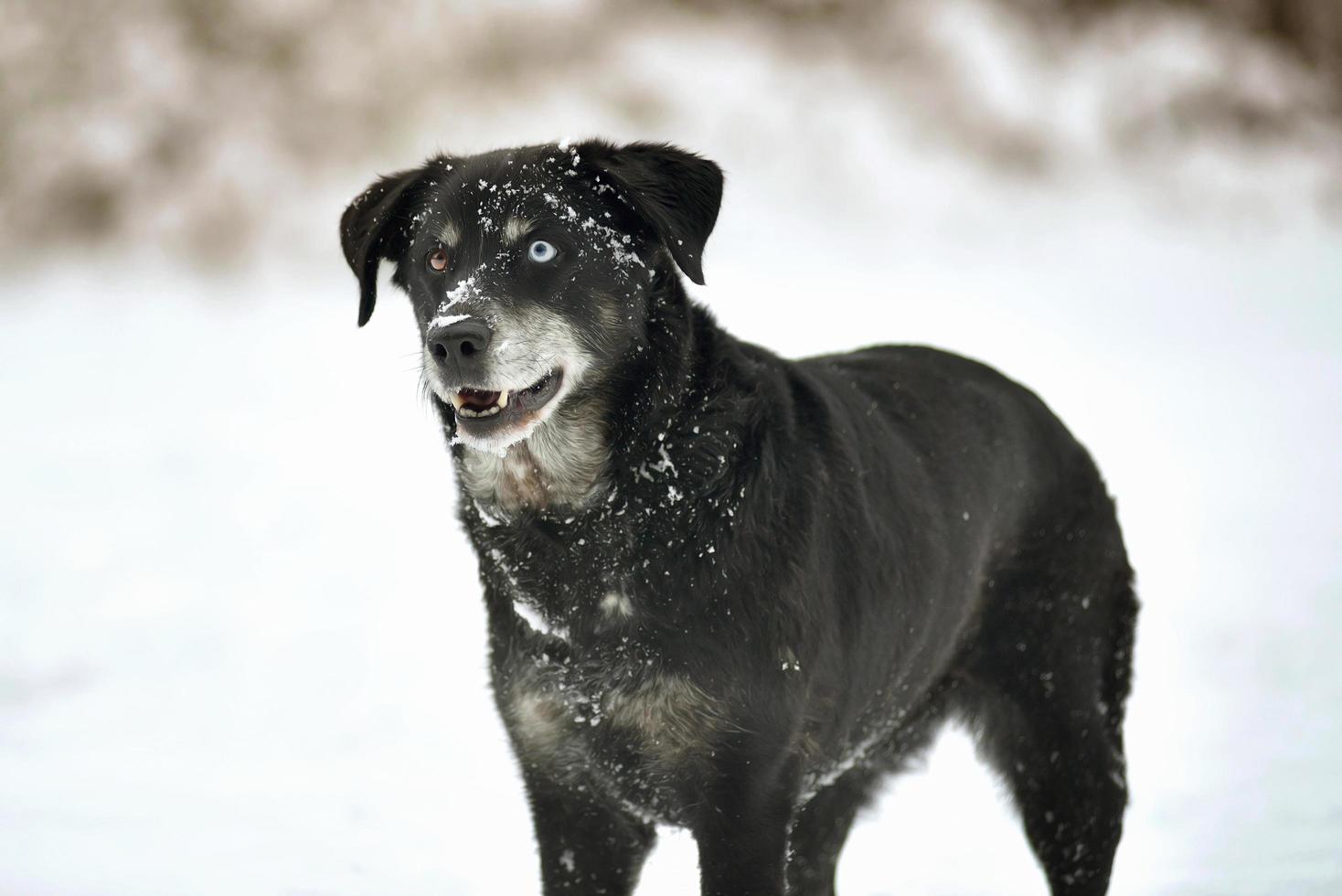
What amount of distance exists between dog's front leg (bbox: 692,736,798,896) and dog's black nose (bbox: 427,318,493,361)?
3.22 ft

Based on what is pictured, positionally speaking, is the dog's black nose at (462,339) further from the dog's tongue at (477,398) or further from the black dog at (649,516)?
the dog's tongue at (477,398)

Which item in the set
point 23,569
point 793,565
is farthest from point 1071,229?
point 793,565

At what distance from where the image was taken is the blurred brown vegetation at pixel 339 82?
16.4m

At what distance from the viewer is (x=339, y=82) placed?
16938 mm

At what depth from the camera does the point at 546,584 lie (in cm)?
311

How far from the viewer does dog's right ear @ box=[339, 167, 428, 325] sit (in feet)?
11.1

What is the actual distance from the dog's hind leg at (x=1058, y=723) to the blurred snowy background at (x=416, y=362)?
441 mm

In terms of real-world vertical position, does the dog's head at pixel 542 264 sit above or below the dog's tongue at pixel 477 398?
above

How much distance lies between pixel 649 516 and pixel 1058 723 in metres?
1.54

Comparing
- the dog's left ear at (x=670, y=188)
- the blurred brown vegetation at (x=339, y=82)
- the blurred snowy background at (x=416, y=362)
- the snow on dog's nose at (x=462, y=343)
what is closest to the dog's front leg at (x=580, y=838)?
the snow on dog's nose at (x=462, y=343)

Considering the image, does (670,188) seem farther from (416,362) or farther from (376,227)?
(416,362)

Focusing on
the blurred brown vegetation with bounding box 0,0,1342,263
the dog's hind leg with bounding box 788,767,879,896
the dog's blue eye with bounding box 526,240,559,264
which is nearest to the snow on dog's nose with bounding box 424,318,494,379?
the dog's blue eye with bounding box 526,240,559,264

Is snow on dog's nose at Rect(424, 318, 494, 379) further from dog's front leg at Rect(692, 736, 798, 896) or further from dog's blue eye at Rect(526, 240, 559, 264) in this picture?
dog's front leg at Rect(692, 736, 798, 896)

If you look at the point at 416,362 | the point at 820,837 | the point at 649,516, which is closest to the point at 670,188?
the point at 649,516
